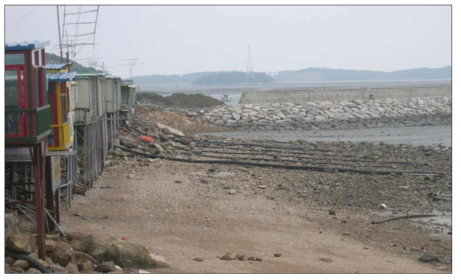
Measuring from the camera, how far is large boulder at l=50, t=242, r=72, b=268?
1110cm

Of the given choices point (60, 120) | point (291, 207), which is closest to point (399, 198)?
point (291, 207)

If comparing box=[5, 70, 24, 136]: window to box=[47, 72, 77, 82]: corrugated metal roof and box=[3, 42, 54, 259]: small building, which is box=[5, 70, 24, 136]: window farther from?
box=[47, 72, 77, 82]: corrugated metal roof

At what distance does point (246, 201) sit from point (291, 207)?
137 cm

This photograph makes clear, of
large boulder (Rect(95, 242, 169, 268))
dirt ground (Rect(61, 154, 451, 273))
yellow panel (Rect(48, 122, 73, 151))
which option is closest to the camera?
large boulder (Rect(95, 242, 169, 268))

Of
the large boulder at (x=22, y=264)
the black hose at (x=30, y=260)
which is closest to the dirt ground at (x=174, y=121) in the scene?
the black hose at (x=30, y=260)

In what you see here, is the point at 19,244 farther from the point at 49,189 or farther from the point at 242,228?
the point at 242,228

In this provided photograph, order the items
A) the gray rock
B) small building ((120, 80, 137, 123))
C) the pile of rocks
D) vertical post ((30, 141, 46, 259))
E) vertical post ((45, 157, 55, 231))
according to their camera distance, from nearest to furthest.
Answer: the pile of rocks
vertical post ((30, 141, 46, 259))
vertical post ((45, 157, 55, 231))
small building ((120, 80, 137, 123))
the gray rock

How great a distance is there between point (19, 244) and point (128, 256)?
197 cm

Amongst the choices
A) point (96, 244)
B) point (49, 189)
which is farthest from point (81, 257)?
point (49, 189)

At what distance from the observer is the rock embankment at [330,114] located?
207ft

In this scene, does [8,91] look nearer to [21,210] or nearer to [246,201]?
Result: [21,210]

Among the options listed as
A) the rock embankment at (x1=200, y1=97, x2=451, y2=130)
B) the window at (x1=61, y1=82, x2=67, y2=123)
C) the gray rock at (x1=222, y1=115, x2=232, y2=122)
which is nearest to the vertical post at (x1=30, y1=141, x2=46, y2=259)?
the window at (x1=61, y1=82, x2=67, y2=123)

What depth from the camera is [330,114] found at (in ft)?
227

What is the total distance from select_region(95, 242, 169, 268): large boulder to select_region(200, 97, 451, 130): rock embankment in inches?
1873
